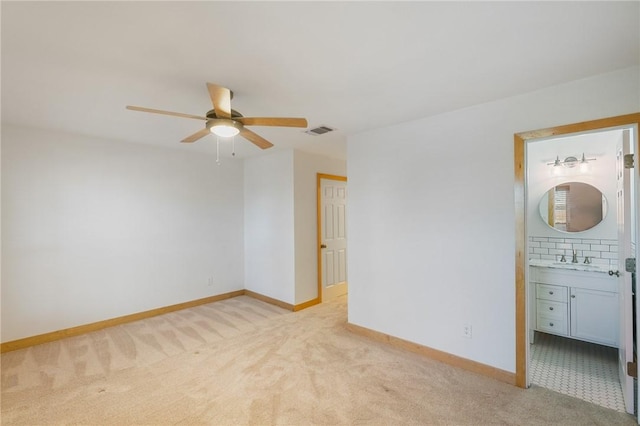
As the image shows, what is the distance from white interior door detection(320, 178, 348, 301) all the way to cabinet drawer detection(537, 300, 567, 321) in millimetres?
2776

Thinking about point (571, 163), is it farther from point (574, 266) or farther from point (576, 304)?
point (576, 304)

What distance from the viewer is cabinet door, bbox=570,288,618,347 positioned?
9.26 feet

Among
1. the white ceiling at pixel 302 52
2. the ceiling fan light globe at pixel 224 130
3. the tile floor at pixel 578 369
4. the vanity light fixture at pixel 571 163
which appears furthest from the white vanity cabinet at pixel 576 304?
the ceiling fan light globe at pixel 224 130

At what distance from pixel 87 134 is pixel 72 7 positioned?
2.74m

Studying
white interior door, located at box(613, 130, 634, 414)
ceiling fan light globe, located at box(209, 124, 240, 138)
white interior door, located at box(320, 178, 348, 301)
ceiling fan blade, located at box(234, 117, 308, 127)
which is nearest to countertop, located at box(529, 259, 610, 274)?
white interior door, located at box(613, 130, 634, 414)

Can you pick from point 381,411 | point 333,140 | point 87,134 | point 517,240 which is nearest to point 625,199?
point 517,240

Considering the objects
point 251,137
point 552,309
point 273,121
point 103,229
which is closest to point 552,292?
point 552,309

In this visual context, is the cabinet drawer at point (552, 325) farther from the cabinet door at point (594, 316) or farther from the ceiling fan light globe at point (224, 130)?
the ceiling fan light globe at point (224, 130)

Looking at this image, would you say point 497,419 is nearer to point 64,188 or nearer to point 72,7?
point 72,7

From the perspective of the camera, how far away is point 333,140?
12.5ft

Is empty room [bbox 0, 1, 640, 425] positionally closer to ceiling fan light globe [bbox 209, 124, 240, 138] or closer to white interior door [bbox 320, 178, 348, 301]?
ceiling fan light globe [bbox 209, 124, 240, 138]

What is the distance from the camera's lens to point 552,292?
10.3 feet

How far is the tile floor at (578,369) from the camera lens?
2.30m

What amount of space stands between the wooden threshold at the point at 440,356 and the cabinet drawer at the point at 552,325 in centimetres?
117
